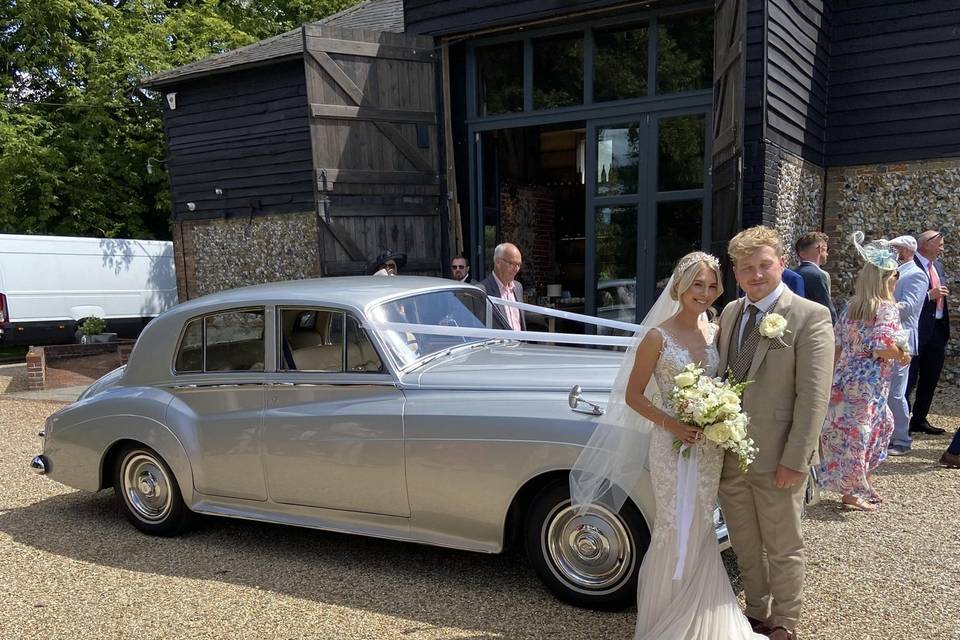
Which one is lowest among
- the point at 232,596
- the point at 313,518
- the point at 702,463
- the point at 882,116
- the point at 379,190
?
the point at 232,596

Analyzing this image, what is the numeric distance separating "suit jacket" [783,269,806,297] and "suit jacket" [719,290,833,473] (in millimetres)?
2796

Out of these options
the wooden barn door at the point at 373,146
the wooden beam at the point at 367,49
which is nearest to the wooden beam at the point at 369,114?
the wooden barn door at the point at 373,146

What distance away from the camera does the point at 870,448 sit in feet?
15.3

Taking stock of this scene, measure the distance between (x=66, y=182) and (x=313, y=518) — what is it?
17.7m

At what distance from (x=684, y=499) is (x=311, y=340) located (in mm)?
2391

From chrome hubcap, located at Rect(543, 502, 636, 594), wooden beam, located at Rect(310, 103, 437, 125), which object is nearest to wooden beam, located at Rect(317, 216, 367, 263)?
wooden beam, located at Rect(310, 103, 437, 125)

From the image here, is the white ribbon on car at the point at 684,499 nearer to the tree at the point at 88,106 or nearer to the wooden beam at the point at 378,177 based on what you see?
the wooden beam at the point at 378,177

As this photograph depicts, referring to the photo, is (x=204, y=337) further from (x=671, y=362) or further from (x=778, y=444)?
(x=778, y=444)

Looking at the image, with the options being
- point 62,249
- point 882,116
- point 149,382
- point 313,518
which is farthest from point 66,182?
point 882,116

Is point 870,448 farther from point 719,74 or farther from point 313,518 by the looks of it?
point 719,74

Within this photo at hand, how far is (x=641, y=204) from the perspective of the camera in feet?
30.4

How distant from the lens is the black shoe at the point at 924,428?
6.27 metres

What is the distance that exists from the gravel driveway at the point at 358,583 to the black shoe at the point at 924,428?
168 centimetres

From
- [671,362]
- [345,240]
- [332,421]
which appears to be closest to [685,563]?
[671,362]
